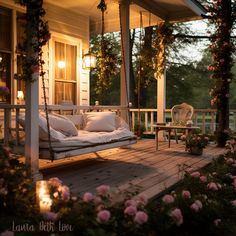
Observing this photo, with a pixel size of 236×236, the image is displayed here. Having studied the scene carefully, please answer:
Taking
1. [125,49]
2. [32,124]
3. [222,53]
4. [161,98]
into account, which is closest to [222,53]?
[222,53]

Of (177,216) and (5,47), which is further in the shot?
(5,47)

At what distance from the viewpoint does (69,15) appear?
736cm

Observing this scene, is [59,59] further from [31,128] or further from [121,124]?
[31,128]

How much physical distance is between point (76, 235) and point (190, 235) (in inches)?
37.8

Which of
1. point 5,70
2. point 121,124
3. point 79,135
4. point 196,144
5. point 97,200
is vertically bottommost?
point 196,144

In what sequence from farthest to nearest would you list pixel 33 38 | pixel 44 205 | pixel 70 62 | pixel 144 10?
pixel 70 62
pixel 144 10
pixel 33 38
pixel 44 205

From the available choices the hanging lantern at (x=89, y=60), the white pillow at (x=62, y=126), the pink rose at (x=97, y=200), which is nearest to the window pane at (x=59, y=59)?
the hanging lantern at (x=89, y=60)

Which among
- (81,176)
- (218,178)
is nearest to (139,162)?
(81,176)

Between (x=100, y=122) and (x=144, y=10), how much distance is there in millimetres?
2767

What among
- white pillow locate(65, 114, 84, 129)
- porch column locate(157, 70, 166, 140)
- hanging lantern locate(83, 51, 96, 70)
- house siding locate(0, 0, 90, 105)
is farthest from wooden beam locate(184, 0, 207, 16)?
white pillow locate(65, 114, 84, 129)

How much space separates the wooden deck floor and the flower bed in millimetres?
749

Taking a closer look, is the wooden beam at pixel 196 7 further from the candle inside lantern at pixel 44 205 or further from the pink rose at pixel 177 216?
the candle inside lantern at pixel 44 205

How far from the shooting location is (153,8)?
7.15 m

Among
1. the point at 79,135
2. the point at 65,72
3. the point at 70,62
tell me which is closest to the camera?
the point at 79,135
